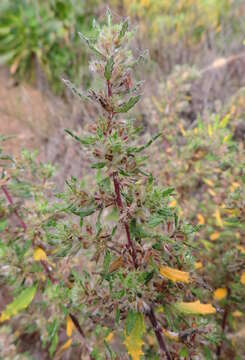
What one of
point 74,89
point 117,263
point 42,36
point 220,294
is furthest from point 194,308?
point 42,36

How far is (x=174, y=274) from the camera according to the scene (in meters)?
0.84

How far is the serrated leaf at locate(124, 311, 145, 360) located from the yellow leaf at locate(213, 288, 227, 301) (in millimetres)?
588

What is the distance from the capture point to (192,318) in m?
1.05

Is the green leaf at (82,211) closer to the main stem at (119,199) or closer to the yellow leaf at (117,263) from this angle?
the main stem at (119,199)

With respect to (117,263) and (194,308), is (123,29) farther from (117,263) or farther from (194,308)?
(194,308)

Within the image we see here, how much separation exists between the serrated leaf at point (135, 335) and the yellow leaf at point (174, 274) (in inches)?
Answer: 4.7

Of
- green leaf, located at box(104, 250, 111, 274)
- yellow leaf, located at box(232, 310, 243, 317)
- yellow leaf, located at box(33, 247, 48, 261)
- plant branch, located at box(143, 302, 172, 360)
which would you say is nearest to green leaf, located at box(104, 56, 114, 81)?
green leaf, located at box(104, 250, 111, 274)

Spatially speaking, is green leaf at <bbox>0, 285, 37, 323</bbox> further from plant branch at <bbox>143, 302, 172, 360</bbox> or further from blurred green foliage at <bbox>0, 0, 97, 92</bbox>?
blurred green foliage at <bbox>0, 0, 97, 92</bbox>

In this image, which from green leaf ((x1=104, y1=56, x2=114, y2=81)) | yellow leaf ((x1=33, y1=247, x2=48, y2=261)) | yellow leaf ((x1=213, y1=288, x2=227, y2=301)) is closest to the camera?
green leaf ((x1=104, y1=56, x2=114, y2=81))

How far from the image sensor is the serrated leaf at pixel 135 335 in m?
0.84

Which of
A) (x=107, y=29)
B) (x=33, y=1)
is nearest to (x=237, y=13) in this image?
(x=33, y=1)

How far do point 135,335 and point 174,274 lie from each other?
180 millimetres

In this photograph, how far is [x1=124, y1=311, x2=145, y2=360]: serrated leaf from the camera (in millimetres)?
842

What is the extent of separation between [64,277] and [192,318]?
17.4 inches
